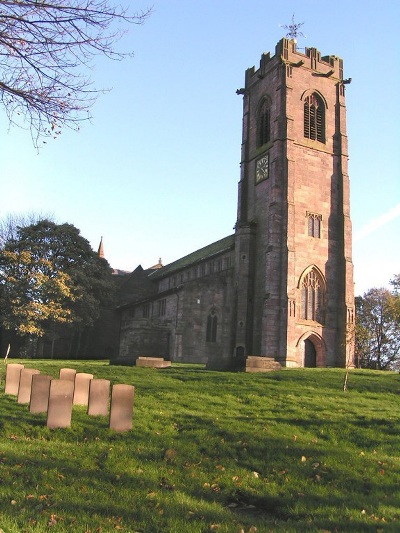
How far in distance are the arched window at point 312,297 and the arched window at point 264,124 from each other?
12306 millimetres

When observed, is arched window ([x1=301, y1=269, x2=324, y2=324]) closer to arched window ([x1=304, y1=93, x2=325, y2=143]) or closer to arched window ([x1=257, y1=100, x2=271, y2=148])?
arched window ([x1=304, y1=93, x2=325, y2=143])

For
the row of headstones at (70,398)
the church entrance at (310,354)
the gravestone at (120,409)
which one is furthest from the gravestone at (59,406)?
the church entrance at (310,354)

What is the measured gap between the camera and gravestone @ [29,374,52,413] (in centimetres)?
1179

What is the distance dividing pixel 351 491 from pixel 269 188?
33858mm

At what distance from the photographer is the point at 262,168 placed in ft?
139

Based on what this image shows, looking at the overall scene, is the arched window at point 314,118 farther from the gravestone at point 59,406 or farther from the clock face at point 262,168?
the gravestone at point 59,406

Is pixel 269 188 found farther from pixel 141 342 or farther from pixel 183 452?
pixel 183 452

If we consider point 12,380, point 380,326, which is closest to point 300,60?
point 380,326

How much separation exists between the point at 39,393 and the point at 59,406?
1.09 meters

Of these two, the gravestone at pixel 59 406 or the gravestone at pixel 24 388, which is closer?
the gravestone at pixel 59 406

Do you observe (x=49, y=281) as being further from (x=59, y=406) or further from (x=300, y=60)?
(x=59, y=406)

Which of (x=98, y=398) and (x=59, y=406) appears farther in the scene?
(x=98, y=398)

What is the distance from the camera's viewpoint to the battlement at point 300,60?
140 ft

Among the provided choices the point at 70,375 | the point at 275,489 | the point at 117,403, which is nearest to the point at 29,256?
the point at 70,375
